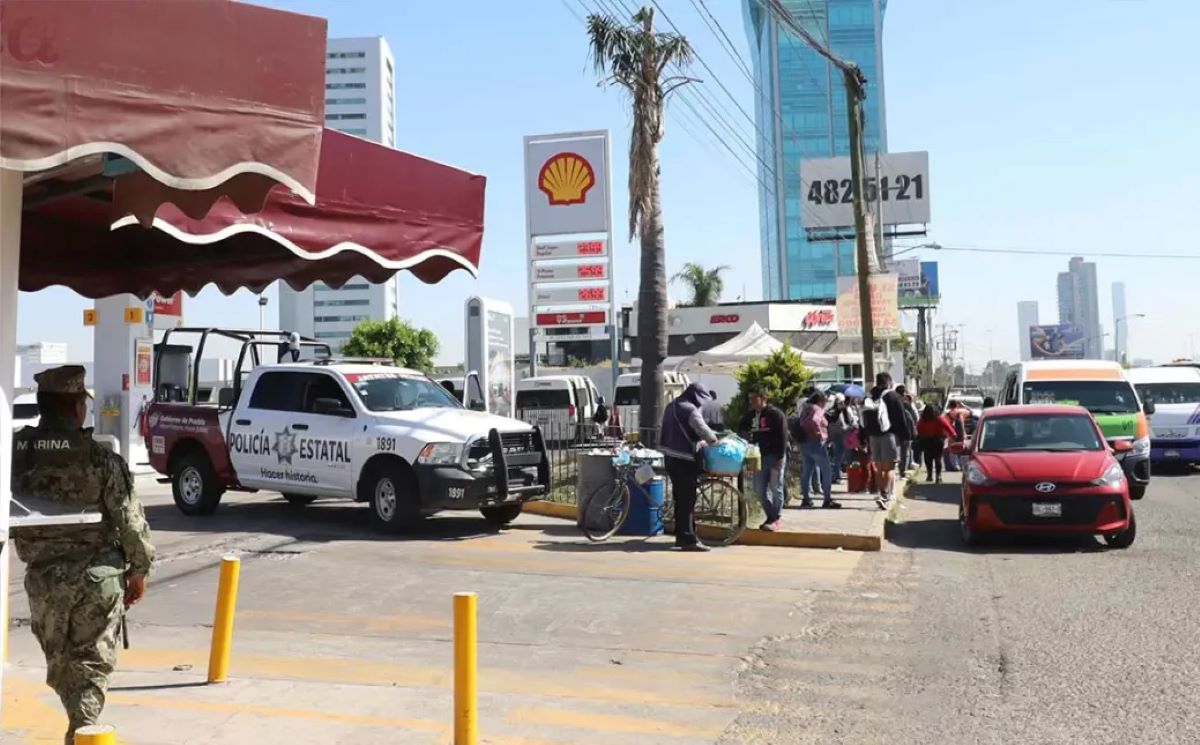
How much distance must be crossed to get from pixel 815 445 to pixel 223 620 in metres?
10.3

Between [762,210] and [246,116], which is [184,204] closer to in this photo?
[246,116]

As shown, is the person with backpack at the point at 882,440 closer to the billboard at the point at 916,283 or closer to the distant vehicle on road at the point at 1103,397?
the distant vehicle on road at the point at 1103,397

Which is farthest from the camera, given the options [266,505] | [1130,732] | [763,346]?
[763,346]

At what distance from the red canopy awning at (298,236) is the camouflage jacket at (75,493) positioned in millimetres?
1025

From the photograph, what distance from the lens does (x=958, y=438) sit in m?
22.7

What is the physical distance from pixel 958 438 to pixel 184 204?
20469mm

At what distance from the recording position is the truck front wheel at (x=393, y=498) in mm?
13289

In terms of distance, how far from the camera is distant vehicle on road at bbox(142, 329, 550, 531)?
13273mm

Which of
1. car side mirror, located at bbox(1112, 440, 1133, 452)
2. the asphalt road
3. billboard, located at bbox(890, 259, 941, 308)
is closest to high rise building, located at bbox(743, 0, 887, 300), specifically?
billboard, located at bbox(890, 259, 941, 308)

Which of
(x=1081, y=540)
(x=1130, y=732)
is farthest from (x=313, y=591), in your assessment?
(x=1081, y=540)

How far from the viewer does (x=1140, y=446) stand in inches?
674

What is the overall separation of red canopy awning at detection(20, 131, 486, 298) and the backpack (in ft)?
36.3

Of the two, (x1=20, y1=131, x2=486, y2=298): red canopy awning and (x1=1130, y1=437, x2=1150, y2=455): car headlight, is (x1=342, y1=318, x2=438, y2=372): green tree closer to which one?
(x1=1130, y1=437, x2=1150, y2=455): car headlight

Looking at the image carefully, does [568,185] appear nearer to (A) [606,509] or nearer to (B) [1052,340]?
(A) [606,509]
